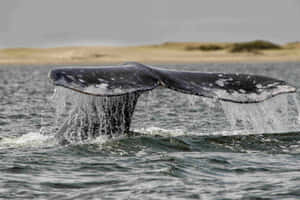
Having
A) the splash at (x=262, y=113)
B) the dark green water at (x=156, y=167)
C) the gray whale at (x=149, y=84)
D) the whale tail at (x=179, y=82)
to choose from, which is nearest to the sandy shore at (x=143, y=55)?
the splash at (x=262, y=113)

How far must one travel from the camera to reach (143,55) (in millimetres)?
106625

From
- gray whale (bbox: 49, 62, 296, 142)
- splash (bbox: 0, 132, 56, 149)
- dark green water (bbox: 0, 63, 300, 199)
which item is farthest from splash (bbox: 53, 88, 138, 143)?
splash (bbox: 0, 132, 56, 149)

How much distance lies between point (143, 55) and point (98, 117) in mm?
97273

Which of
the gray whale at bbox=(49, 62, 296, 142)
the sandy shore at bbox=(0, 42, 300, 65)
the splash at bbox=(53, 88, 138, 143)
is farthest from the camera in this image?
the sandy shore at bbox=(0, 42, 300, 65)

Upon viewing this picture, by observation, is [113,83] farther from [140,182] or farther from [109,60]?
[109,60]

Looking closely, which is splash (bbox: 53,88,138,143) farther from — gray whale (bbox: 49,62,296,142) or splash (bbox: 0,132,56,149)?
splash (bbox: 0,132,56,149)

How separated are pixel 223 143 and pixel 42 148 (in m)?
2.60

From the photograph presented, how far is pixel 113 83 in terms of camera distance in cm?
835

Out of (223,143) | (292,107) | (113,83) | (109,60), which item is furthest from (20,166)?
(109,60)

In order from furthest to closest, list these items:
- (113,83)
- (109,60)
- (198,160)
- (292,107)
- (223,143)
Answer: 1. (109,60)
2. (292,107)
3. (223,143)
4. (198,160)
5. (113,83)

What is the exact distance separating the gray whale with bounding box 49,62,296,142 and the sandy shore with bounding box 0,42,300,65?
3084 inches

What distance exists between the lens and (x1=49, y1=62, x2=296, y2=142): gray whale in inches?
321

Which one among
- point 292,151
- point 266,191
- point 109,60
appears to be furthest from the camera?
point 109,60

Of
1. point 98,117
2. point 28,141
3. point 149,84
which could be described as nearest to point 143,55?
point 28,141
